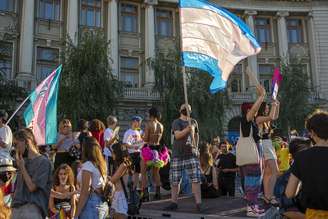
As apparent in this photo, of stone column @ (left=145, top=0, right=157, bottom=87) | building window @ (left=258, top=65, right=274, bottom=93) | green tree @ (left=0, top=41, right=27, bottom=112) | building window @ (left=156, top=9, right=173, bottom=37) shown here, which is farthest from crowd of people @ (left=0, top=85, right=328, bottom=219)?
building window @ (left=258, top=65, right=274, bottom=93)

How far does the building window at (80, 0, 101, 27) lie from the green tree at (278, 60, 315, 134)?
13.8 meters

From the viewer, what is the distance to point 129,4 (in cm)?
3138

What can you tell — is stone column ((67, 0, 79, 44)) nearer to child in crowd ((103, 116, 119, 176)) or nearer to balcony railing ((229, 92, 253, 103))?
balcony railing ((229, 92, 253, 103))

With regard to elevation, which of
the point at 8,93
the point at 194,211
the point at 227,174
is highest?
the point at 8,93

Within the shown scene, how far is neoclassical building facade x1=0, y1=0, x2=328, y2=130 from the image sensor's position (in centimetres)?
2659

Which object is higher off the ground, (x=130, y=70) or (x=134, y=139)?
(x=130, y=70)

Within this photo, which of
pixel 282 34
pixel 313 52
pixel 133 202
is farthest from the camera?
pixel 282 34

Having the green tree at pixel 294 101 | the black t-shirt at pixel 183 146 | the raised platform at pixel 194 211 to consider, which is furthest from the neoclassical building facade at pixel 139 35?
the black t-shirt at pixel 183 146

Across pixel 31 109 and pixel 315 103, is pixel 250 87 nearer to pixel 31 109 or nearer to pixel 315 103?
pixel 315 103

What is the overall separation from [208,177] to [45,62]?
20677 mm

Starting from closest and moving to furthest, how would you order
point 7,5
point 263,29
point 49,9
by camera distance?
point 7,5
point 49,9
point 263,29

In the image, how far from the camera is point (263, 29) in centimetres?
3428

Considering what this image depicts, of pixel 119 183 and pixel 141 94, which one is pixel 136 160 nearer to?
pixel 119 183

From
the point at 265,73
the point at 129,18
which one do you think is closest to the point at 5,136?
the point at 129,18
